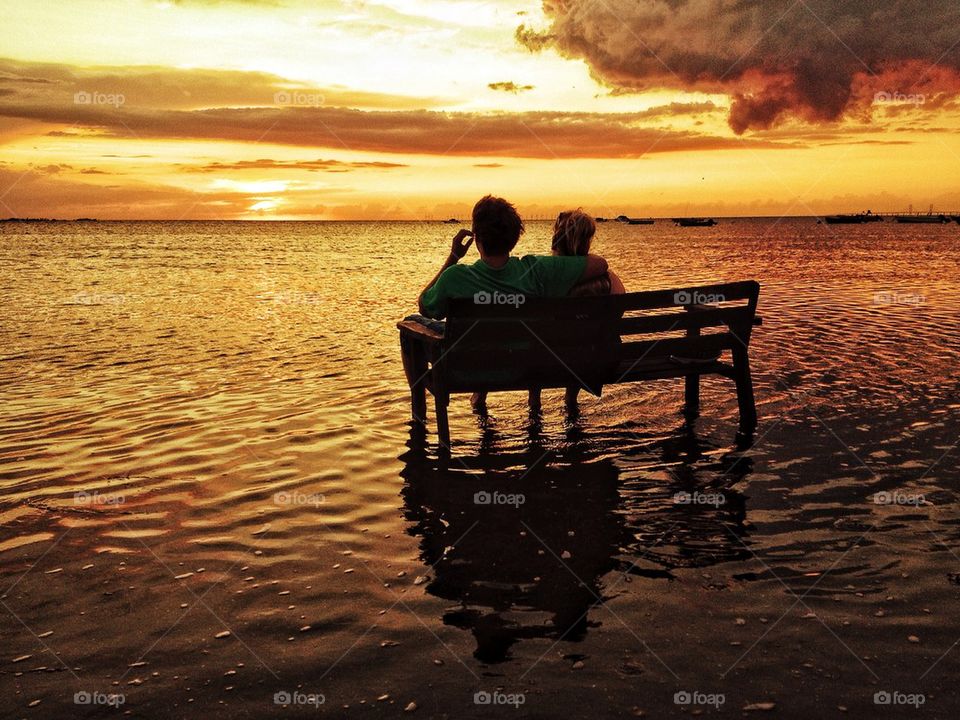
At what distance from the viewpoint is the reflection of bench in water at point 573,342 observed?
6.64 metres

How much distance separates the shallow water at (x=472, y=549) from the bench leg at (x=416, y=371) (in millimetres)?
374

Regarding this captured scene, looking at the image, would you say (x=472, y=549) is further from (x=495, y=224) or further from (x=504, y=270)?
(x=495, y=224)

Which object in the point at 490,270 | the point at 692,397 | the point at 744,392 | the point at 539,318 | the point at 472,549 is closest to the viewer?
the point at 472,549

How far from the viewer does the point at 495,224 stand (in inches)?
266

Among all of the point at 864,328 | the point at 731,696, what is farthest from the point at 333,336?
the point at 731,696

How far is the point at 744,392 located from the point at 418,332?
3465 millimetres

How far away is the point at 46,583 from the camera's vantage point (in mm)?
4766

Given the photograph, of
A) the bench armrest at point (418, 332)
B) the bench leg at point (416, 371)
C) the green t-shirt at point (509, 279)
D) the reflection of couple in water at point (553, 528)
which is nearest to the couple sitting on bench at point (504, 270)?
the green t-shirt at point (509, 279)

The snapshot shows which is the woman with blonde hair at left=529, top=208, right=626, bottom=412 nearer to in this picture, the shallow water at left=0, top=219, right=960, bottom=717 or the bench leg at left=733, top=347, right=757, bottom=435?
the bench leg at left=733, top=347, right=757, bottom=435

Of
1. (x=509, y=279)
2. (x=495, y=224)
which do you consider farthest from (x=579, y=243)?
(x=495, y=224)

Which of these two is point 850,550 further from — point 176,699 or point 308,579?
point 176,699

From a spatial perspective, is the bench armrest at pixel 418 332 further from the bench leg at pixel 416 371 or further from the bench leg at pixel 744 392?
the bench leg at pixel 744 392

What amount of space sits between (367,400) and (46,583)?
529 centimetres

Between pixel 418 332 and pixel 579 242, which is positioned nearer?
pixel 418 332
